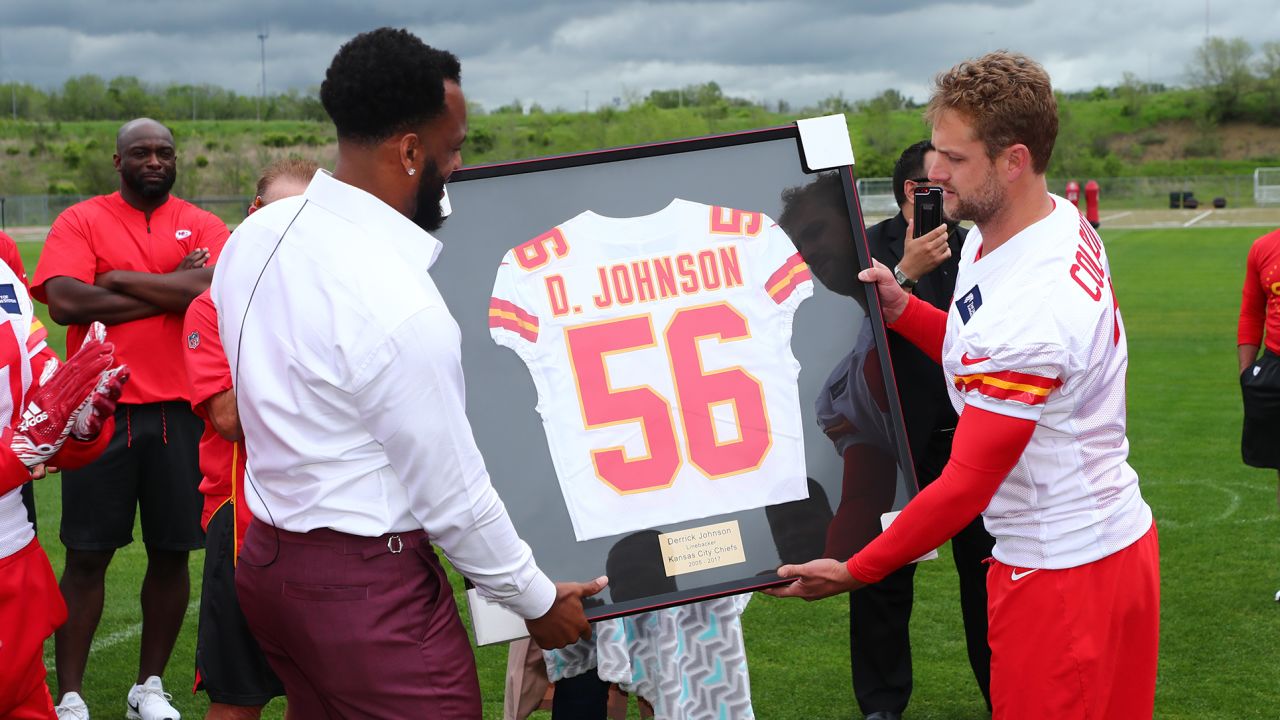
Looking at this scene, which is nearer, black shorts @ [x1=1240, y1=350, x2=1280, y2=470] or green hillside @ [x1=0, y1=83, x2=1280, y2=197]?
black shorts @ [x1=1240, y1=350, x2=1280, y2=470]

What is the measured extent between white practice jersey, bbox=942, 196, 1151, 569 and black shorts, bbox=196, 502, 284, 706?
2316 mm

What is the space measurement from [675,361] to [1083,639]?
1200mm

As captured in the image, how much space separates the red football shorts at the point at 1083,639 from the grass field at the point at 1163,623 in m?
2.26

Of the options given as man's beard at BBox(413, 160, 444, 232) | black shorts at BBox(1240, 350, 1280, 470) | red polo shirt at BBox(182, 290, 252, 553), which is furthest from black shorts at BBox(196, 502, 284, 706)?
black shorts at BBox(1240, 350, 1280, 470)

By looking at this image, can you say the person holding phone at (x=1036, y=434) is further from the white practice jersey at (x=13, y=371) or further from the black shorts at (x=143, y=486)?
the black shorts at (x=143, y=486)

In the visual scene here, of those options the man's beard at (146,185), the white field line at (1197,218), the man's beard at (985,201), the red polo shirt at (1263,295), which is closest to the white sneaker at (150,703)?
the man's beard at (146,185)

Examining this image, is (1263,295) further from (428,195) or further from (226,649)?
(226,649)

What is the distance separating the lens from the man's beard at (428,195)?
8.20 feet

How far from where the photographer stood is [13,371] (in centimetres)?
317

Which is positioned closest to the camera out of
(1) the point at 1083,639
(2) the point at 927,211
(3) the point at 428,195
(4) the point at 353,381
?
(4) the point at 353,381

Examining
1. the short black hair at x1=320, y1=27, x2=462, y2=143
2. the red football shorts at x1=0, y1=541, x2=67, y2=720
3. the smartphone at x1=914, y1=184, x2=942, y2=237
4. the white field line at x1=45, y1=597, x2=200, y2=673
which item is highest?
the short black hair at x1=320, y1=27, x2=462, y2=143

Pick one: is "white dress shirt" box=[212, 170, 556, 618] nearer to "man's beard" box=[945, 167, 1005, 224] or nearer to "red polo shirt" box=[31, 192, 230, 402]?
"man's beard" box=[945, 167, 1005, 224]

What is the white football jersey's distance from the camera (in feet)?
10.2

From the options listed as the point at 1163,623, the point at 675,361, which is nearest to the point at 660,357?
the point at 675,361
